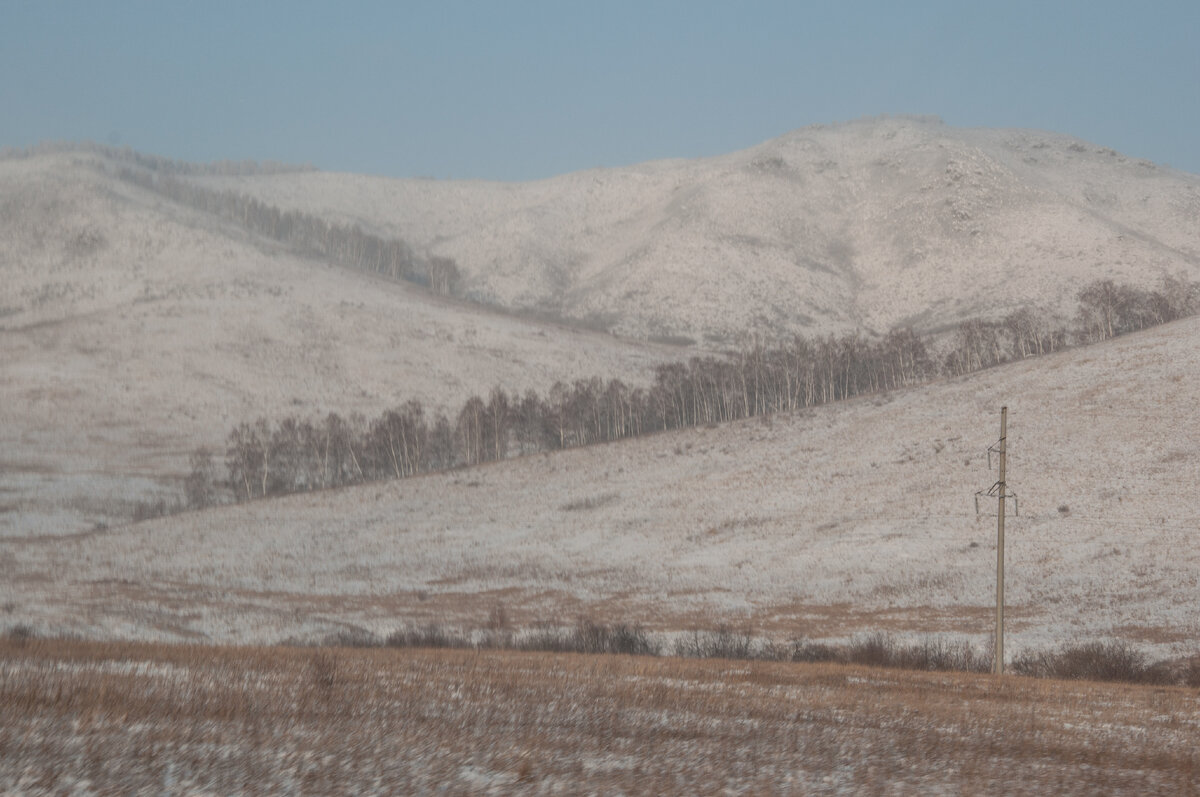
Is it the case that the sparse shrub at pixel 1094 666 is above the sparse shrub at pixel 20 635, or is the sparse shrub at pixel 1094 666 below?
below

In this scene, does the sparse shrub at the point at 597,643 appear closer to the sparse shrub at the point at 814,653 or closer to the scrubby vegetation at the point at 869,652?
the scrubby vegetation at the point at 869,652

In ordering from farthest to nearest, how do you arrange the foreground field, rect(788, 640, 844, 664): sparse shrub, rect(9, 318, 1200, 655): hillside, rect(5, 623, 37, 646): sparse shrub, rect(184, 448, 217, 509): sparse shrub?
rect(184, 448, 217, 509): sparse shrub → rect(9, 318, 1200, 655): hillside → rect(788, 640, 844, 664): sparse shrub → rect(5, 623, 37, 646): sparse shrub → the foreground field

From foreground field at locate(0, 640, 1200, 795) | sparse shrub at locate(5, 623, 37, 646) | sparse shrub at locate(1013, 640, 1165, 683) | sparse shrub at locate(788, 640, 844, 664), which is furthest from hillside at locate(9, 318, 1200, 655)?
foreground field at locate(0, 640, 1200, 795)

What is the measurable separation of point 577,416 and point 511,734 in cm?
12555

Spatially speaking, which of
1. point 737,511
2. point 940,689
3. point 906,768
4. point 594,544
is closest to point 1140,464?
point 737,511

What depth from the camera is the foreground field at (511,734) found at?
9992 mm

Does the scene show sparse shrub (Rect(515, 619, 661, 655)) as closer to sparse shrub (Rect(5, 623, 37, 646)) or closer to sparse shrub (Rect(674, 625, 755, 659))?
sparse shrub (Rect(674, 625, 755, 659))

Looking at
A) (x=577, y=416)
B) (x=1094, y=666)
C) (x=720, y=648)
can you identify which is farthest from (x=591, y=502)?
(x=1094, y=666)

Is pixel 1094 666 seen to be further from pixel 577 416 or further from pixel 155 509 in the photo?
pixel 155 509

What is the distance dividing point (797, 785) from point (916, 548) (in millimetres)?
63395

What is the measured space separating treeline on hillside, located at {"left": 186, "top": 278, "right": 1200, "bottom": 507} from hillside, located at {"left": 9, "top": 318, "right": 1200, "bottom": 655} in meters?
15.3

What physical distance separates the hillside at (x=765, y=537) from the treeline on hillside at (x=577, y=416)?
1531 cm

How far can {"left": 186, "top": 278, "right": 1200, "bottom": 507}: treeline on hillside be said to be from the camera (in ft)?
441

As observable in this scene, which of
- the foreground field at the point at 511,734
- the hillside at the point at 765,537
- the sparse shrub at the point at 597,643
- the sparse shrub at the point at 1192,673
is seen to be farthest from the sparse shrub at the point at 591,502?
the foreground field at the point at 511,734
